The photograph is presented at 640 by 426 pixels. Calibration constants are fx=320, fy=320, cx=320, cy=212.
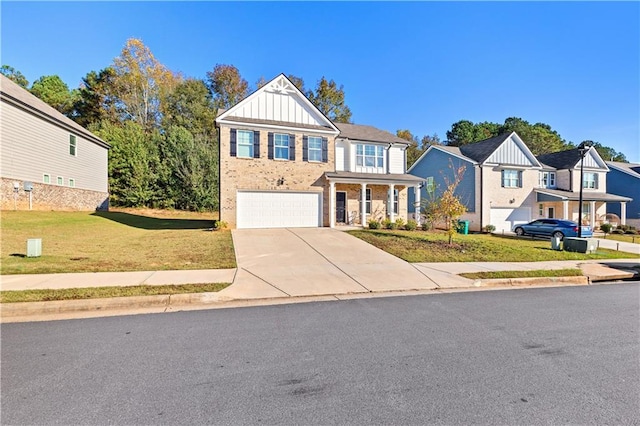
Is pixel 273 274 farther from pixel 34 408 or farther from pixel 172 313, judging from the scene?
pixel 34 408

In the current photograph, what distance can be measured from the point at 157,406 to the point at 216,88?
45463 millimetres

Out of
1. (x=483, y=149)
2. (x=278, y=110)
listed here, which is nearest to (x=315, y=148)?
(x=278, y=110)

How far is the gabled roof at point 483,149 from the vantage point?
1059 inches

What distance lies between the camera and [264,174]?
61.9 feet

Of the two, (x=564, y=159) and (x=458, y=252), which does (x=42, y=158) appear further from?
(x=564, y=159)

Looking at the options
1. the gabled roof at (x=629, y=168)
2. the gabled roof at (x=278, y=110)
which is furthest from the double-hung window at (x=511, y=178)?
the gabled roof at (x=629, y=168)

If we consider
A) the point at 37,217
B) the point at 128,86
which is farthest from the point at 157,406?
the point at 128,86

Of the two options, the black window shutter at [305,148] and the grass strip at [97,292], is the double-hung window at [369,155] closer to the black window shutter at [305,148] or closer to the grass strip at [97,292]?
the black window shutter at [305,148]

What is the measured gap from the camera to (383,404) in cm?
300

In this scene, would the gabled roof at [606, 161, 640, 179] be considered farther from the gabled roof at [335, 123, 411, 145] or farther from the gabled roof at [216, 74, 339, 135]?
the gabled roof at [216, 74, 339, 135]

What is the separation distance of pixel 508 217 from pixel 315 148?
18.5 m

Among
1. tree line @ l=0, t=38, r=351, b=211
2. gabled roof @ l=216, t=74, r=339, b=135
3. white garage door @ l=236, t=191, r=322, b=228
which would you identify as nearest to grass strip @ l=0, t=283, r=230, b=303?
white garage door @ l=236, t=191, r=322, b=228

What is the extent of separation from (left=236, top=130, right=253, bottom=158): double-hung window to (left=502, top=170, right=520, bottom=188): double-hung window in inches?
846

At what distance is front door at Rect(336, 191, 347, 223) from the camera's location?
70.5 feet
